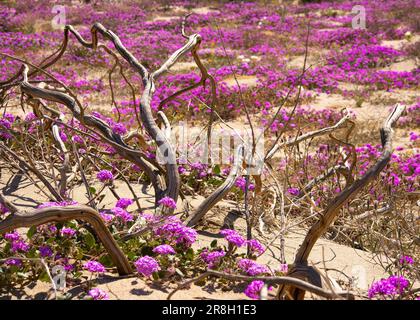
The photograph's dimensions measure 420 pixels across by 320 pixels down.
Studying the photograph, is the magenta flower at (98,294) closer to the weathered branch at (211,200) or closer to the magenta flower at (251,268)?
the magenta flower at (251,268)

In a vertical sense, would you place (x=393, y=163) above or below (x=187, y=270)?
below

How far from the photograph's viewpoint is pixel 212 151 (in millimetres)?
5434

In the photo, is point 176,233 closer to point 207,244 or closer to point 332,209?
point 207,244

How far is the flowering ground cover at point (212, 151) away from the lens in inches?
104

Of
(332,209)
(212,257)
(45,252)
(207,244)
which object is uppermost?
(332,209)

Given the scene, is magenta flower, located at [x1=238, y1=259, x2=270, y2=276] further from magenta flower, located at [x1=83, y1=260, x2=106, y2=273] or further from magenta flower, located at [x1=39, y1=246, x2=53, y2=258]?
magenta flower, located at [x1=39, y1=246, x2=53, y2=258]

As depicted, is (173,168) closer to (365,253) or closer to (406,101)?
(365,253)

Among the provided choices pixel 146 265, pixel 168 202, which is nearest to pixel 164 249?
pixel 146 265

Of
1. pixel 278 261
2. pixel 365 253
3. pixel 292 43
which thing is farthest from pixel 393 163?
pixel 292 43

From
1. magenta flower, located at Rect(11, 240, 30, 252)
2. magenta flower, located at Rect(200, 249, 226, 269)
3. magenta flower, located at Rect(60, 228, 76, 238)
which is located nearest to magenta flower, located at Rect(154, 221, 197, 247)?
magenta flower, located at Rect(200, 249, 226, 269)

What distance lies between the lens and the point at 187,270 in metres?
2.86

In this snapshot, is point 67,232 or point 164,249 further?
point 67,232
